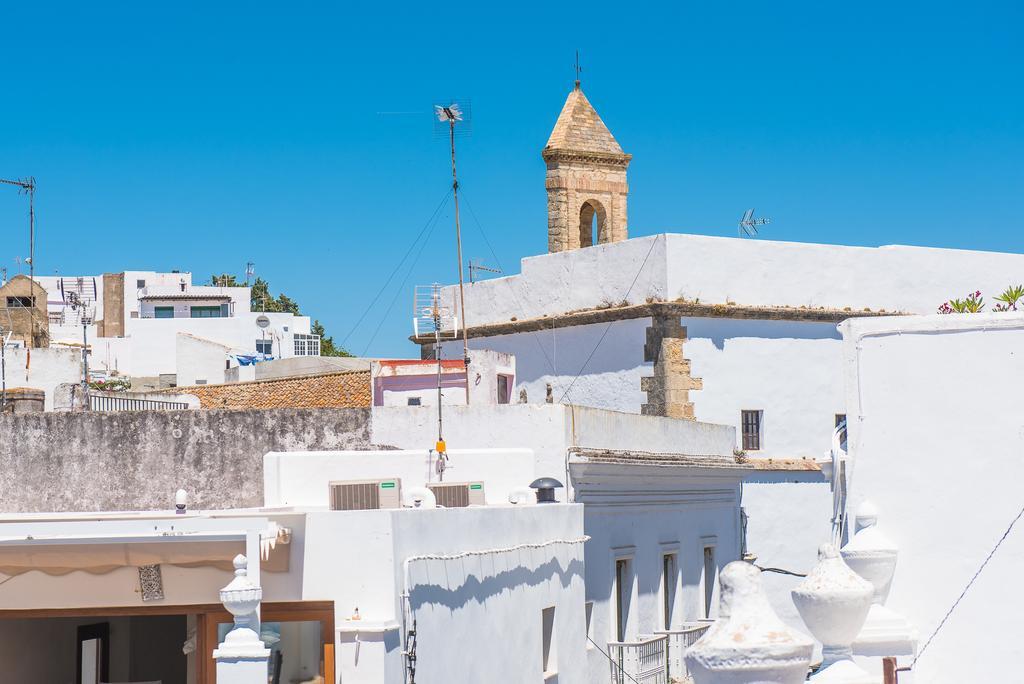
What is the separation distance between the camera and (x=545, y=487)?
16234 mm

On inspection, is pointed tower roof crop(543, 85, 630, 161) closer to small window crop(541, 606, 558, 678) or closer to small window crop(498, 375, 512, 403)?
small window crop(498, 375, 512, 403)

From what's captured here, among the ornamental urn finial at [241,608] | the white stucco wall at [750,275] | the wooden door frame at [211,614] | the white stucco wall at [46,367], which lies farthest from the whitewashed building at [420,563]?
the white stucco wall at [46,367]

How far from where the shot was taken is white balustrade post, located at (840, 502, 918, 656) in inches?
342

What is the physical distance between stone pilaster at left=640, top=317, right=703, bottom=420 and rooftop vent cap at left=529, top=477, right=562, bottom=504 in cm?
858

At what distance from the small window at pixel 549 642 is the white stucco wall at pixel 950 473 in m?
4.88

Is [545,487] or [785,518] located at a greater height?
[545,487]

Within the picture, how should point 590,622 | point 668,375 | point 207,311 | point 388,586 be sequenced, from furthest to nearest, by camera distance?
point 207,311
point 668,375
point 590,622
point 388,586

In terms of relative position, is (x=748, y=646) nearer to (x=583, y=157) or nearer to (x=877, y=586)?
(x=877, y=586)

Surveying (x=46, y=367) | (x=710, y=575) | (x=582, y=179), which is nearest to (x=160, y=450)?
(x=710, y=575)

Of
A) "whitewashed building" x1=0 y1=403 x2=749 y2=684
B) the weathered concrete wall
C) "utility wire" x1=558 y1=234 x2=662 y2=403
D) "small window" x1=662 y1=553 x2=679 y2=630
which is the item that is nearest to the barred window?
"utility wire" x1=558 y1=234 x2=662 y2=403

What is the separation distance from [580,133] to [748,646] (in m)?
26.2

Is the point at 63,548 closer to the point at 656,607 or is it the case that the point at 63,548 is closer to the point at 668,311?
the point at 656,607

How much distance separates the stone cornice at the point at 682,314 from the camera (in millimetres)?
25078

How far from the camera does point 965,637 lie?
11648mm
